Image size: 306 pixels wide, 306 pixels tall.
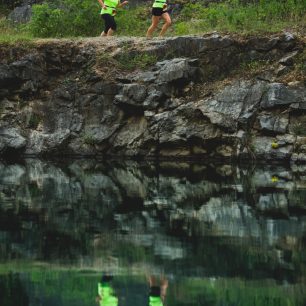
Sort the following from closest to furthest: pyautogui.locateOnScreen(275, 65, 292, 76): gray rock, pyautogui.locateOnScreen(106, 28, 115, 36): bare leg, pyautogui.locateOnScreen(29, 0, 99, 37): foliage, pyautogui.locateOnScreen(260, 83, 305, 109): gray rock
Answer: pyautogui.locateOnScreen(260, 83, 305, 109): gray rock < pyautogui.locateOnScreen(275, 65, 292, 76): gray rock < pyautogui.locateOnScreen(106, 28, 115, 36): bare leg < pyautogui.locateOnScreen(29, 0, 99, 37): foliage

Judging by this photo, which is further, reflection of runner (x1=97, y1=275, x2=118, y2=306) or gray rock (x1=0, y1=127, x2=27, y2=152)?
gray rock (x1=0, y1=127, x2=27, y2=152)

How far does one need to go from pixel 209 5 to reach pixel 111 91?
831 centimetres

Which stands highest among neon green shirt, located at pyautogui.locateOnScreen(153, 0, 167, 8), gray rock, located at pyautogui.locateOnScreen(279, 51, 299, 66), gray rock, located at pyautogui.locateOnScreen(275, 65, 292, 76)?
neon green shirt, located at pyautogui.locateOnScreen(153, 0, 167, 8)

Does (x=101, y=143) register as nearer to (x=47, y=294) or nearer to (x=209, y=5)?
(x=209, y=5)

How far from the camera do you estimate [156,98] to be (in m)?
23.1

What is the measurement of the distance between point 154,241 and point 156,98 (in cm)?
1404

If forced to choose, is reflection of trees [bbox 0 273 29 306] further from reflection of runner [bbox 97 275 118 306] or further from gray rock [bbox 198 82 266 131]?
gray rock [bbox 198 82 266 131]

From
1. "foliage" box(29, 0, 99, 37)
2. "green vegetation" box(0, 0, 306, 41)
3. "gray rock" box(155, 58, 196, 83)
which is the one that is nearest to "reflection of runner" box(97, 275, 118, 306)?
"gray rock" box(155, 58, 196, 83)

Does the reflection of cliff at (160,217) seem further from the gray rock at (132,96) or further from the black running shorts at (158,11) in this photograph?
the black running shorts at (158,11)

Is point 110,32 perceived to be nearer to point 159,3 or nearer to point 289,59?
point 159,3

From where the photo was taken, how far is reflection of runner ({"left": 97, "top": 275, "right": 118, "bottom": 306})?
21.6ft

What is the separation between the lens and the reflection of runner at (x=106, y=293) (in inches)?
260

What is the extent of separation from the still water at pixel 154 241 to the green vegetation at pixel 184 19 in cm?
950

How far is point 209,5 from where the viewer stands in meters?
30.3
